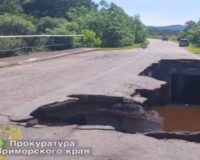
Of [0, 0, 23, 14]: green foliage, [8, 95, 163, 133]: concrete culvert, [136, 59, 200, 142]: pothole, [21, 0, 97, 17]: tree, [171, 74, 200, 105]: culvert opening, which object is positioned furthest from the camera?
[21, 0, 97, 17]: tree

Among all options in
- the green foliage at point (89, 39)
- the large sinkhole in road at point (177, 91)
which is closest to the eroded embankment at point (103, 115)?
the large sinkhole in road at point (177, 91)

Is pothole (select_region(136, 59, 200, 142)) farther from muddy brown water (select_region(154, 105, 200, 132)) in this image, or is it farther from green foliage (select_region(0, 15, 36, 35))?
green foliage (select_region(0, 15, 36, 35))

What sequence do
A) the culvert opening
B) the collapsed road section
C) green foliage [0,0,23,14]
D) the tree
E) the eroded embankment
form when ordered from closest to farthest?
the eroded embankment
the collapsed road section
the culvert opening
green foliage [0,0,23,14]
the tree

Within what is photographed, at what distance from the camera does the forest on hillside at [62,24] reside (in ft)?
96.3

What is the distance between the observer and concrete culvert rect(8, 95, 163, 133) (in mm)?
7234

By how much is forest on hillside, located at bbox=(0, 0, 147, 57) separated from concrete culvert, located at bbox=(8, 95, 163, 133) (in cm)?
1176

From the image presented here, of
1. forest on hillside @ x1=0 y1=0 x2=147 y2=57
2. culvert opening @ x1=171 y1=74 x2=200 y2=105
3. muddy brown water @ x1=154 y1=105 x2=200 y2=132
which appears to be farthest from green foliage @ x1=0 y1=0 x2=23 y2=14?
muddy brown water @ x1=154 y1=105 x2=200 y2=132

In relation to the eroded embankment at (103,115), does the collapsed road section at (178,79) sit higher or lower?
lower

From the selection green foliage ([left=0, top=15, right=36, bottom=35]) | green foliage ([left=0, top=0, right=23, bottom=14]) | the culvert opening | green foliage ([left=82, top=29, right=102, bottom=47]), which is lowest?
the culvert opening

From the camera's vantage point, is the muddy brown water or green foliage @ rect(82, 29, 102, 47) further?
green foliage @ rect(82, 29, 102, 47)

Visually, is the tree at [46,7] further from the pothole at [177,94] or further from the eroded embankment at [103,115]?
the eroded embankment at [103,115]

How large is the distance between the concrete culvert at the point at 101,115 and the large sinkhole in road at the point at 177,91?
596 cm

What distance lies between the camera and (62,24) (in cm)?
4225

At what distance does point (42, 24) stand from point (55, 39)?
48.4 ft
